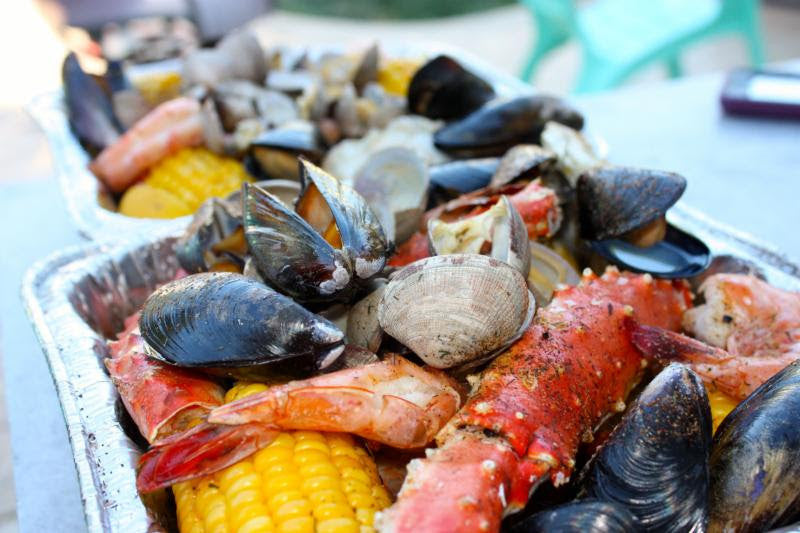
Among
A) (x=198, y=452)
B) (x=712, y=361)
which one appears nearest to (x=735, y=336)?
(x=712, y=361)

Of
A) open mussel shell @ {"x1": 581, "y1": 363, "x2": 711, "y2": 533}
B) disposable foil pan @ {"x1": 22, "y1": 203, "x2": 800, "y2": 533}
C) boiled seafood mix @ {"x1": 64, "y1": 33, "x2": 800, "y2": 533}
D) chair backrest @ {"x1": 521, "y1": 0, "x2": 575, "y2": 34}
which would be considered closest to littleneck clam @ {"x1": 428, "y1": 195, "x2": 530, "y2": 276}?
boiled seafood mix @ {"x1": 64, "y1": 33, "x2": 800, "y2": 533}

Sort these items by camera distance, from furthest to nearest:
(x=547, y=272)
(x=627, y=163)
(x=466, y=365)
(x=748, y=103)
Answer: (x=748, y=103) → (x=627, y=163) → (x=547, y=272) → (x=466, y=365)

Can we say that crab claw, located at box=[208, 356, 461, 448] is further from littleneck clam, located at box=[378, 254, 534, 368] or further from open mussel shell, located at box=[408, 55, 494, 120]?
open mussel shell, located at box=[408, 55, 494, 120]

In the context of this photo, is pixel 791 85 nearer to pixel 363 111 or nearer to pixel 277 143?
pixel 363 111

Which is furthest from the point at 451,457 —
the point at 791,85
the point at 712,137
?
the point at 791,85

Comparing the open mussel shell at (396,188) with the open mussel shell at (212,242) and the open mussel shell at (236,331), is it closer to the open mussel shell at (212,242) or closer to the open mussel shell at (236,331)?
the open mussel shell at (212,242)

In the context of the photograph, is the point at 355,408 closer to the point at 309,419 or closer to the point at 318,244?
the point at 309,419
